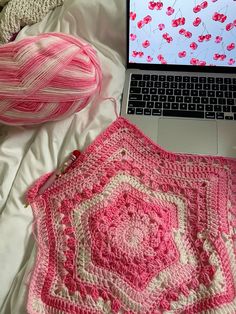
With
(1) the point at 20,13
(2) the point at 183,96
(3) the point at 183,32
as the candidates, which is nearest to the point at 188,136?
(2) the point at 183,96

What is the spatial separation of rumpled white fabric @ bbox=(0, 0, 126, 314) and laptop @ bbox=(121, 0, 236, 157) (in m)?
0.05

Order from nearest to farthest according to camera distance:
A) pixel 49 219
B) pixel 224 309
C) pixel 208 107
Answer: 1. pixel 224 309
2. pixel 49 219
3. pixel 208 107

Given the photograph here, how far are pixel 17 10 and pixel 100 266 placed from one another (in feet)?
1.80

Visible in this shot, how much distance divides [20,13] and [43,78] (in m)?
0.24

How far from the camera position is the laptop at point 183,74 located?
2.50ft

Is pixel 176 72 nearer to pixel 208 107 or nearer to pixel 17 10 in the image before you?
pixel 208 107

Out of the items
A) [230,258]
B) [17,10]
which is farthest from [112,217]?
[17,10]

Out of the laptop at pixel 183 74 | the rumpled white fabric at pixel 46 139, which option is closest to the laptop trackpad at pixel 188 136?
the laptop at pixel 183 74

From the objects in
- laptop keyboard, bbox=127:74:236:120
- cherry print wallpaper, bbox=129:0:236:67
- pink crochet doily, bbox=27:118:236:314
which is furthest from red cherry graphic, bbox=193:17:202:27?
pink crochet doily, bbox=27:118:236:314

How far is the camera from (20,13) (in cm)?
87

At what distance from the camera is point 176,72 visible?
2.76 ft

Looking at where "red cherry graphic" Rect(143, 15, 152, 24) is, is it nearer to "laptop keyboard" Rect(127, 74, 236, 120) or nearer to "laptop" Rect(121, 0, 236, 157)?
"laptop" Rect(121, 0, 236, 157)

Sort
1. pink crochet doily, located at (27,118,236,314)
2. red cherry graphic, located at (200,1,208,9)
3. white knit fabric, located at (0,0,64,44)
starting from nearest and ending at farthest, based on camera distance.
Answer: pink crochet doily, located at (27,118,236,314) → red cherry graphic, located at (200,1,208,9) → white knit fabric, located at (0,0,64,44)

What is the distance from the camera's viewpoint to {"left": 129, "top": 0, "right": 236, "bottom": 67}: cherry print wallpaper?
0.75 meters
